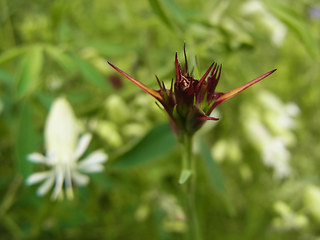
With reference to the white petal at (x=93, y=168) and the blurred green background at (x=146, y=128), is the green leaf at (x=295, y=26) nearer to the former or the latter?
the blurred green background at (x=146, y=128)

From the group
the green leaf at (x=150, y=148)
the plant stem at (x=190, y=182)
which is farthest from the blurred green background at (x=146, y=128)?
the plant stem at (x=190, y=182)

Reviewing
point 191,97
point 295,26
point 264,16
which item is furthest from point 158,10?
point 264,16

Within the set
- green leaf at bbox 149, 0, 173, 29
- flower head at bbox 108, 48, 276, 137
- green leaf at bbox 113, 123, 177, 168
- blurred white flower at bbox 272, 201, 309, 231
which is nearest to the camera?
flower head at bbox 108, 48, 276, 137

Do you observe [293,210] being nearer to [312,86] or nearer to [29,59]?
[312,86]

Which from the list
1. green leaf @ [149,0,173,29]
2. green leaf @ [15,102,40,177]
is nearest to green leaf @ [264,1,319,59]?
green leaf @ [149,0,173,29]

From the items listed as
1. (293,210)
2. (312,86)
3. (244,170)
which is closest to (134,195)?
(244,170)

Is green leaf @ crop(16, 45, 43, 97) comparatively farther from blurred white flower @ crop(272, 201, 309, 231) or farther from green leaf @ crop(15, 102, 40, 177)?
blurred white flower @ crop(272, 201, 309, 231)
